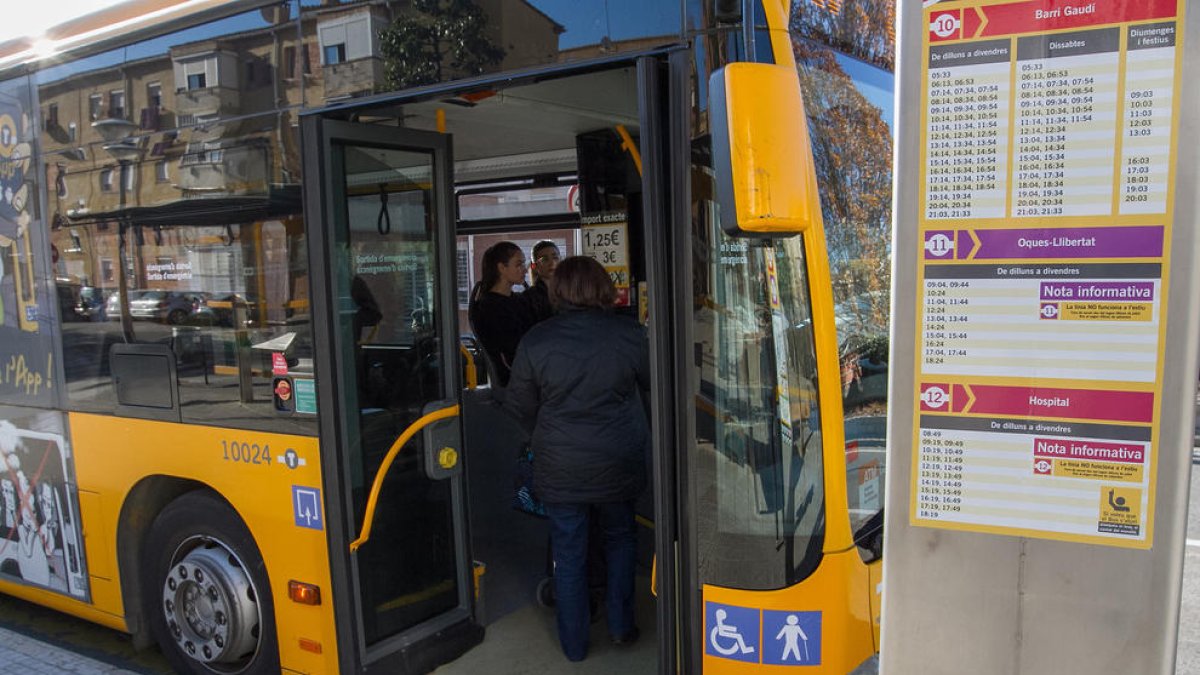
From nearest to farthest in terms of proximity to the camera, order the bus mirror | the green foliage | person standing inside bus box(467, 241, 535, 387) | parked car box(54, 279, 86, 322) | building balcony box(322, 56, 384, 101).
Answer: the bus mirror → the green foliage → building balcony box(322, 56, 384, 101) → parked car box(54, 279, 86, 322) → person standing inside bus box(467, 241, 535, 387)

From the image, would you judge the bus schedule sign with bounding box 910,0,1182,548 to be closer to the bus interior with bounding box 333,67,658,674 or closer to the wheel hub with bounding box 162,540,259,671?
the bus interior with bounding box 333,67,658,674

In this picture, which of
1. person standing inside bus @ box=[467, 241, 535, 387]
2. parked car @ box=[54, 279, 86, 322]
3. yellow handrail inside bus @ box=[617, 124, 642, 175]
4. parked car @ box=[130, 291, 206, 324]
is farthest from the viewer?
person standing inside bus @ box=[467, 241, 535, 387]

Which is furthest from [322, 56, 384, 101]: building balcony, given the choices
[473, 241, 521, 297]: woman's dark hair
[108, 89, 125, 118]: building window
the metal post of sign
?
the metal post of sign

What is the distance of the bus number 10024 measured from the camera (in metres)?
3.35

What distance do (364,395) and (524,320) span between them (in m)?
1.54

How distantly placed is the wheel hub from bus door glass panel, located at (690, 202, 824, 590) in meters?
2.12

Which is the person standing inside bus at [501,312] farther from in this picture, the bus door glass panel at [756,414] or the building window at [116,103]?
the bus door glass panel at [756,414]

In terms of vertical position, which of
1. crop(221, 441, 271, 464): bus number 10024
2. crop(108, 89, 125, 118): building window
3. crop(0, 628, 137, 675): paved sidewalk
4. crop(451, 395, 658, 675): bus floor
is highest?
crop(108, 89, 125, 118): building window

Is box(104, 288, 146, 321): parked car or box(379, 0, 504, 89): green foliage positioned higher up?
box(379, 0, 504, 89): green foliage

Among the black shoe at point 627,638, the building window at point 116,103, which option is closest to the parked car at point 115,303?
the building window at point 116,103

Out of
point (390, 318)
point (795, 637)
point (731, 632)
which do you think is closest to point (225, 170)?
point (390, 318)

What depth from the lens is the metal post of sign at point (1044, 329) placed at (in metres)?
1.63

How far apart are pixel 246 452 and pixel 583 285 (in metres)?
1.46

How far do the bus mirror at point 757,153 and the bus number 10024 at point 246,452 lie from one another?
2104mm
